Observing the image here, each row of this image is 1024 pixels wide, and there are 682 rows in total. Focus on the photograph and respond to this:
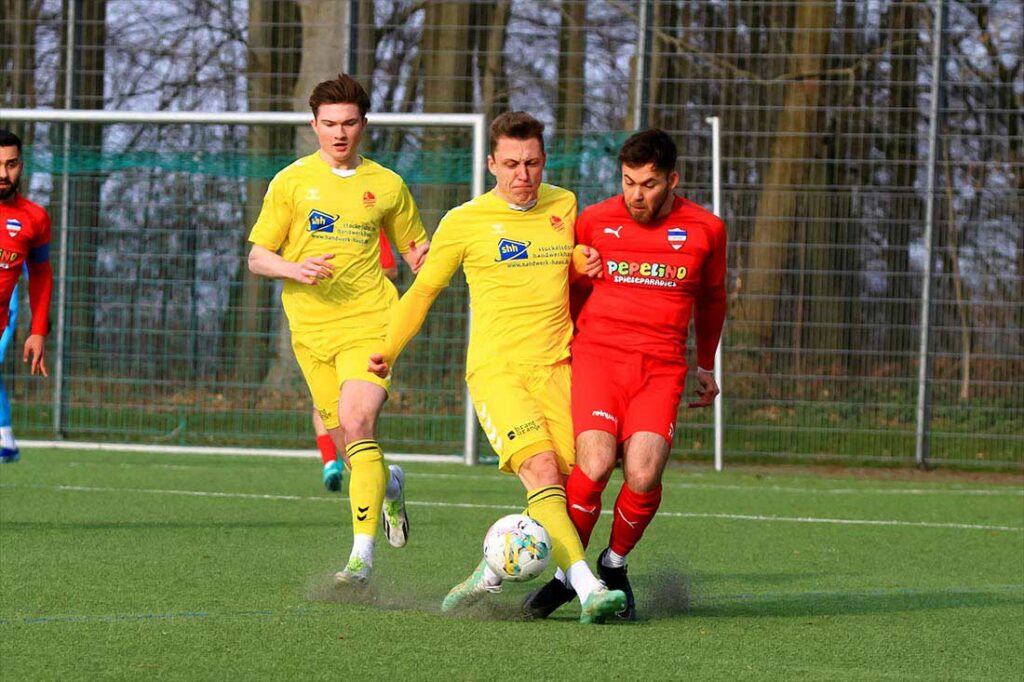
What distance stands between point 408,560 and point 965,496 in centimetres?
562

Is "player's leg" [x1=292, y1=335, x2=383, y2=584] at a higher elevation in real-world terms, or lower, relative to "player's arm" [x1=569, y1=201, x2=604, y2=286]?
lower

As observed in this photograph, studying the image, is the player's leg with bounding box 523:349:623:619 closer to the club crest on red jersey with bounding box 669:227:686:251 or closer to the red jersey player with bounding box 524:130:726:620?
the red jersey player with bounding box 524:130:726:620

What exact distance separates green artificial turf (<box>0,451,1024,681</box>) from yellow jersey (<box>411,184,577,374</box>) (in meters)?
0.94

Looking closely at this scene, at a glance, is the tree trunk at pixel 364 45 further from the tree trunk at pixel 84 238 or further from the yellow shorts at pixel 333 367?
the yellow shorts at pixel 333 367

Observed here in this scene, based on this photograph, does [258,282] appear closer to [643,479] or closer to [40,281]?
[40,281]

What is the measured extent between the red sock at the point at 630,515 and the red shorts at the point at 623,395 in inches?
8.3

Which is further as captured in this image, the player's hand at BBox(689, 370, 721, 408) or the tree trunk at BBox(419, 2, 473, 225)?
the tree trunk at BBox(419, 2, 473, 225)

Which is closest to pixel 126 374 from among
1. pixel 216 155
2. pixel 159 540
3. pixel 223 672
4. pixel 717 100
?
pixel 216 155

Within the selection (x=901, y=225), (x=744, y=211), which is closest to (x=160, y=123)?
(x=744, y=211)

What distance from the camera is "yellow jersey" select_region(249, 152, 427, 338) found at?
7035mm

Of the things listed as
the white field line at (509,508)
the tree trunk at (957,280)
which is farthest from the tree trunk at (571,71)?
the white field line at (509,508)

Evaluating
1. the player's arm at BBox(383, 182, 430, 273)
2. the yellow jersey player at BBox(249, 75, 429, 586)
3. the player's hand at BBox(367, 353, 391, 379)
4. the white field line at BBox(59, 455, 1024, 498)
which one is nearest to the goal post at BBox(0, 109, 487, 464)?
the white field line at BBox(59, 455, 1024, 498)

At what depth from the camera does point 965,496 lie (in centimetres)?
1180

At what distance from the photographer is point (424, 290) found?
244 inches
